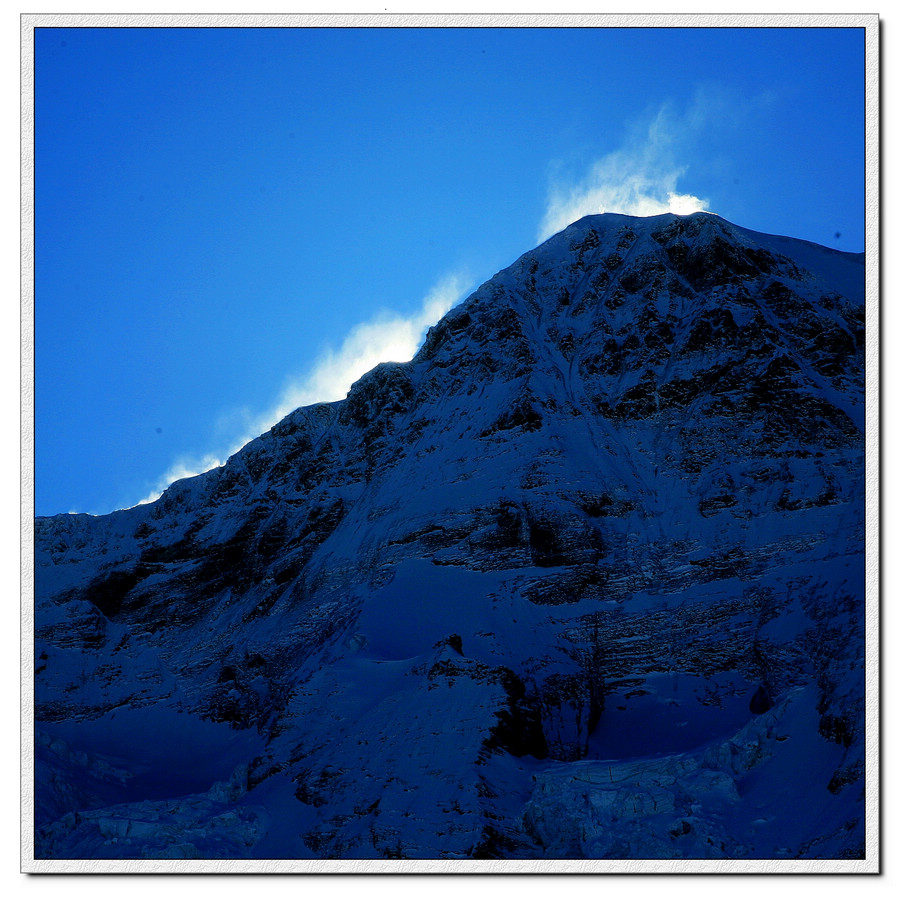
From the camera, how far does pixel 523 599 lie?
72500 mm

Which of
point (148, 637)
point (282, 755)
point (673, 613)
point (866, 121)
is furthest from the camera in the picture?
point (148, 637)

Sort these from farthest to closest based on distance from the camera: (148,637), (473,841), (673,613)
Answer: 1. (148,637)
2. (673,613)
3. (473,841)

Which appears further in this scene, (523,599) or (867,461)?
(523,599)

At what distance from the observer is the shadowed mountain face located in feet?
148

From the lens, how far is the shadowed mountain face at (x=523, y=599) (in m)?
45.0

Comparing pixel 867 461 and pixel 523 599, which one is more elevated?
pixel 867 461

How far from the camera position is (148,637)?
99.4 m

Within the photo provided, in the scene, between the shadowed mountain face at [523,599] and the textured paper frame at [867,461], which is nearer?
the textured paper frame at [867,461]

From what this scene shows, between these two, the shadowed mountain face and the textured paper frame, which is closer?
the textured paper frame

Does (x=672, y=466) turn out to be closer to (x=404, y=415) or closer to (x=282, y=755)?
(x=404, y=415)

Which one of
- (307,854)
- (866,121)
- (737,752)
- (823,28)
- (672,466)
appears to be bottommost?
(307,854)

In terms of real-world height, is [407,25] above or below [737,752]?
above

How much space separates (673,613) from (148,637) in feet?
173

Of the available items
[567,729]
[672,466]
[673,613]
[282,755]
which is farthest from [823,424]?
[282,755]
